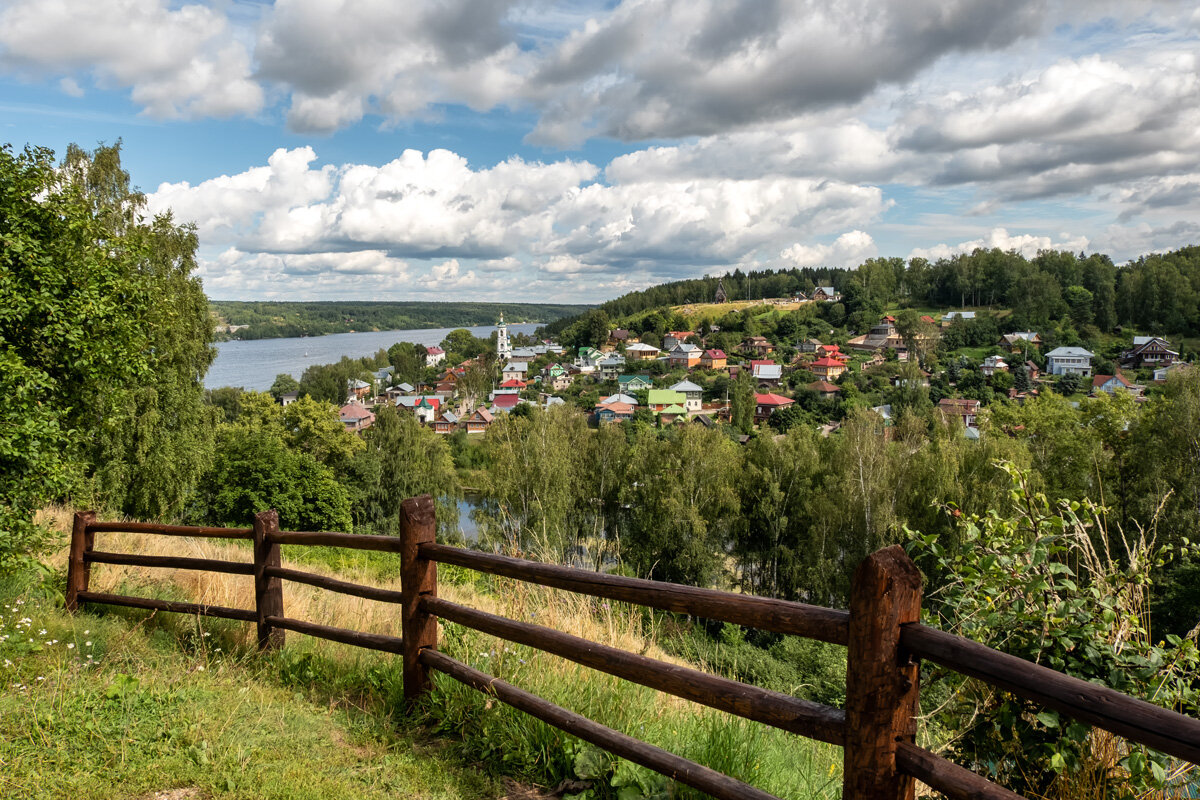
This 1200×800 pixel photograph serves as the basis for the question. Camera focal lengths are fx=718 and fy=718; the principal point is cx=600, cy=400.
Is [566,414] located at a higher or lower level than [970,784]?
lower

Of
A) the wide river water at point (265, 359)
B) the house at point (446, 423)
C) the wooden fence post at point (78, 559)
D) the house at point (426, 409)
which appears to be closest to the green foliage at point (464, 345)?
the wide river water at point (265, 359)

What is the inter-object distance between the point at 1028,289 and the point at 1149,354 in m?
29.8

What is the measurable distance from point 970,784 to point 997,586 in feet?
3.12

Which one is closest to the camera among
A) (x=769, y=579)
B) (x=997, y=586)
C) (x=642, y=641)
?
(x=997, y=586)

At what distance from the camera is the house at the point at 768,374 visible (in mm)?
85625

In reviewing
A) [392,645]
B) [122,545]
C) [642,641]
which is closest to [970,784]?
[392,645]

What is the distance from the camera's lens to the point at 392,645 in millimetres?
3943

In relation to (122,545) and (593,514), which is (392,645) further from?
(593,514)

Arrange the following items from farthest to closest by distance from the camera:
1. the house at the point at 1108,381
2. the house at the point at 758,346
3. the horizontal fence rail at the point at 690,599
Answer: the house at the point at 758,346
the house at the point at 1108,381
the horizontal fence rail at the point at 690,599

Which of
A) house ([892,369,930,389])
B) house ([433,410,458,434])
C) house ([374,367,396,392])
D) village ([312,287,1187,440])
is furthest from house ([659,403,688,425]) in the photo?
house ([374,367,396,392])

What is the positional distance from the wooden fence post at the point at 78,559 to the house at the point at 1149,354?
297 ft

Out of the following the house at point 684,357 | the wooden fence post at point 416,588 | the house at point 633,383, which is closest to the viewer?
the wooden fence post at point 416,588

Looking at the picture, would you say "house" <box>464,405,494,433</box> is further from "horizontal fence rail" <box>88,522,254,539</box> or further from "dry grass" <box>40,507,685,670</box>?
"horizontal fence rail" <box>88,522,254,539</box>

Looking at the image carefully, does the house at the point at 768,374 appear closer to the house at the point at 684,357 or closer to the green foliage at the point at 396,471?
the house at the point at 684,357
